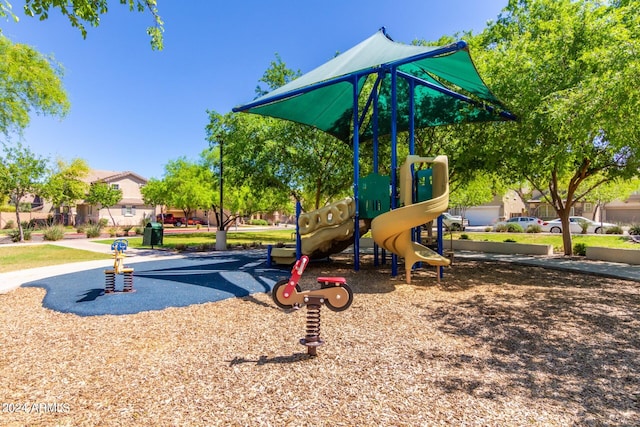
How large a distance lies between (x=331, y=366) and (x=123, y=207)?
156ft

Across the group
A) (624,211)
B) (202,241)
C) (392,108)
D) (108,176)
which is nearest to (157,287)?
(392,108)

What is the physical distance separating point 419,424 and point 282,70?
2178 cm

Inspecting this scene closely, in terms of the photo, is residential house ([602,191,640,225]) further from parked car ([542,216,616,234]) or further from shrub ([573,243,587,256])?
shrub ([573,243,587,256])

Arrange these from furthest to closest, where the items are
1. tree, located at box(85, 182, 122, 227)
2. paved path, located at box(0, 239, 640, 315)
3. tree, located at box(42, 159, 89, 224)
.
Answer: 1. tree, located at box(85, 182, 122, 227)
2. tree, located at box(42, 159, 89, 224)
3. paved path, located at box(0, 239, 640, 315)

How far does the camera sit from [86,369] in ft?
12.4

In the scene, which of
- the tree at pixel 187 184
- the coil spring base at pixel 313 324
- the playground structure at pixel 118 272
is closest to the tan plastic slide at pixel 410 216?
the coil spring base at pixel 313 324

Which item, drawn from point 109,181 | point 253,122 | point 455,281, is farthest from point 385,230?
point 109,181

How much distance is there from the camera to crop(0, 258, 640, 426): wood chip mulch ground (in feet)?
9.73

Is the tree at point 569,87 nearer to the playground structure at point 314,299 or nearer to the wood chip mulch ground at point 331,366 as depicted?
the wood chip mulch ground at point 331,366

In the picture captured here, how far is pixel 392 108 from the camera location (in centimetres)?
930

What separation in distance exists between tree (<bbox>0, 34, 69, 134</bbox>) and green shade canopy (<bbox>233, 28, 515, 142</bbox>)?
8.32 meters

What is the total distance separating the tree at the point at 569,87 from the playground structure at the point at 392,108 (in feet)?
3.20

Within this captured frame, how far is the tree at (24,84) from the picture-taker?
11.9m

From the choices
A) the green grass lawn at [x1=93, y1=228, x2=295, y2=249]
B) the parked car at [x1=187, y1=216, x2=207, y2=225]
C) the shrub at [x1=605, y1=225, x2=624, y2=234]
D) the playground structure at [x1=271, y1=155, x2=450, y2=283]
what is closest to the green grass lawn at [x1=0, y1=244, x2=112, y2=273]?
the green grass lawn at [x1=93, y1=228, x2=295, y2=249]
